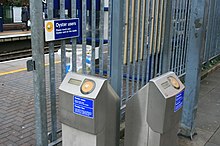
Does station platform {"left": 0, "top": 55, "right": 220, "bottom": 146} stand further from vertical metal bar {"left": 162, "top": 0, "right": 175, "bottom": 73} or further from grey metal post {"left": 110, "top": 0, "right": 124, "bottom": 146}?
grey metal post {"left": 110, "top": 0, "right": 124, "bottom": 146}

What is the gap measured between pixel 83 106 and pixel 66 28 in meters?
0.82

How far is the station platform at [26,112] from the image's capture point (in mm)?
3680

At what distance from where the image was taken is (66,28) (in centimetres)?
263

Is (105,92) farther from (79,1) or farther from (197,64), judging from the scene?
(197,64)

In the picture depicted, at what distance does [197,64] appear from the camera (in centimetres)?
357

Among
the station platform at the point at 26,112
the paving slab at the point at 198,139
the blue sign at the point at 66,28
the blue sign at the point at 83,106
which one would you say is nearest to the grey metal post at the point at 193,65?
the paving slab at the point at 198,139

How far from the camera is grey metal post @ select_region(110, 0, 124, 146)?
3159mm

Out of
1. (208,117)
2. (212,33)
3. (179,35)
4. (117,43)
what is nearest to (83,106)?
(117,43)

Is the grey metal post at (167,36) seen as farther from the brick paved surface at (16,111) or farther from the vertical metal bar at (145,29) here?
the brick paved surface at (16,111)

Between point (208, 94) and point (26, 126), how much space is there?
359 centimetres

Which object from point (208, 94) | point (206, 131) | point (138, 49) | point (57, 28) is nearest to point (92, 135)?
point (57, 28)

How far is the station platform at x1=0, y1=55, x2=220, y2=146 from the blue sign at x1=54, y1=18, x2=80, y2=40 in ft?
5.22

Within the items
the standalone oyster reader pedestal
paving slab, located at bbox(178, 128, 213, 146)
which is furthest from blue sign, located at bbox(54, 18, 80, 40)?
paving slab, located at bbox(178, 128, 213, 146)

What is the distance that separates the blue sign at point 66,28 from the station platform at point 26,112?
5.22 ft
